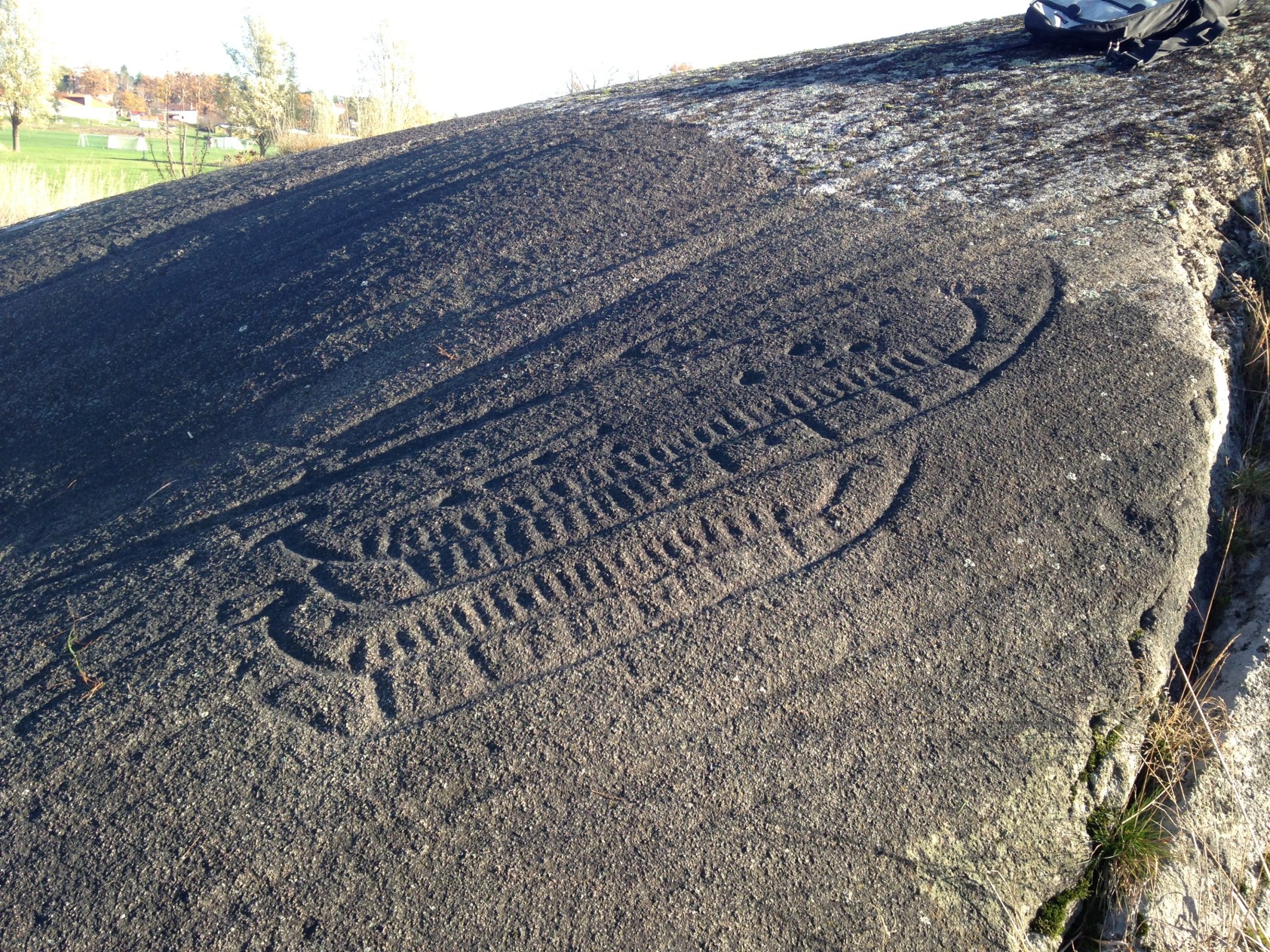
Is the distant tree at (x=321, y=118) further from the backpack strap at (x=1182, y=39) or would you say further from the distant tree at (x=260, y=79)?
the backpack strap at (x=1182, y=39)

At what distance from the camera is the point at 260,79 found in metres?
24.8

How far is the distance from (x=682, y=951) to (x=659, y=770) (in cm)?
43

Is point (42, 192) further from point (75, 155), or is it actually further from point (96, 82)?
point (96, 82)

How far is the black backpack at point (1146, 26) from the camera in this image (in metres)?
5.22

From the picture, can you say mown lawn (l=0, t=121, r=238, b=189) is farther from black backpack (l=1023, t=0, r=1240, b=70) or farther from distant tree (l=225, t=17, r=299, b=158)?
black backpack (l=1023, t=0, r=1240, b=70)

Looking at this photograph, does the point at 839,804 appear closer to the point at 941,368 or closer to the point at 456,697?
the point at 456,697

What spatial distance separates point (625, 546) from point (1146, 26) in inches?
201

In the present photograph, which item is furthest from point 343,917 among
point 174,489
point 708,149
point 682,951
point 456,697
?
point 708,149

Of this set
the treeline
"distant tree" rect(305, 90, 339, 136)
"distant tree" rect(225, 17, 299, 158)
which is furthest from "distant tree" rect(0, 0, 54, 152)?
"distant tree" rect(305, 90, 339, 136)

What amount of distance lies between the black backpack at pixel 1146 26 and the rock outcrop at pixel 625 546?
0.45 m

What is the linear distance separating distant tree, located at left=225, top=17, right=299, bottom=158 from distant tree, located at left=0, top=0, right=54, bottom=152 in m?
7.58

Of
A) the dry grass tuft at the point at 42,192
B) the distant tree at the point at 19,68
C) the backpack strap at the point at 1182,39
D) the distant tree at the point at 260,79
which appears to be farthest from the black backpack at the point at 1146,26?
the distant tree at the point at 19,68

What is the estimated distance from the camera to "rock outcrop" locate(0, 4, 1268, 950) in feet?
6.80

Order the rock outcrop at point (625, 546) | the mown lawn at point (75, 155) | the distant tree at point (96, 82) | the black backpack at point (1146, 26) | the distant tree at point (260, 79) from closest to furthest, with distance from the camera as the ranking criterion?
the rock outcrop at point (625, 546)
the black backpack at point (1146, 26)
the mown lawn at point (75, 155)
the distant tree at point (260, 79)
the distant tree at point (96, 82)
